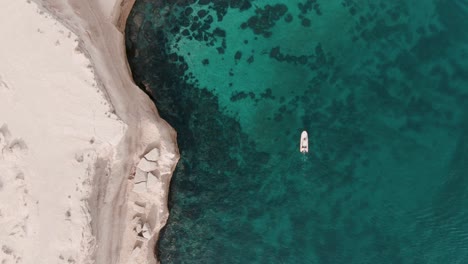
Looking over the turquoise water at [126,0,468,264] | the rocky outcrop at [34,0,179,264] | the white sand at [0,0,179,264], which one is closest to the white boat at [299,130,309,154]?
the turquoise water at [126,0,468,264]

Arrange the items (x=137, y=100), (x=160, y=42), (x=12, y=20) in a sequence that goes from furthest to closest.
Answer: (x=160, y=42), (x=137, y=100), (x=12, y=20)

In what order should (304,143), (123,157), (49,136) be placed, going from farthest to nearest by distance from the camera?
(304,143) < (123,157) < (49,136)

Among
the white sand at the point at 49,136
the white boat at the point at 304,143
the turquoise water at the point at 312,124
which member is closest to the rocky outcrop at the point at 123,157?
the white sand at the point at 49,136

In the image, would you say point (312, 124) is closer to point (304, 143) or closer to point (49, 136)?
point (304, 143)

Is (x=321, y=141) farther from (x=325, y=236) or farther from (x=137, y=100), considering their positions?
(x=137, y=100)

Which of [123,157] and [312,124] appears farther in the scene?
[312,124]

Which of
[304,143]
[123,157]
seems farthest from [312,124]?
[123,157]

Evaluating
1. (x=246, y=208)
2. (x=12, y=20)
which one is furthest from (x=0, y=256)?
(x=246, y=208)
